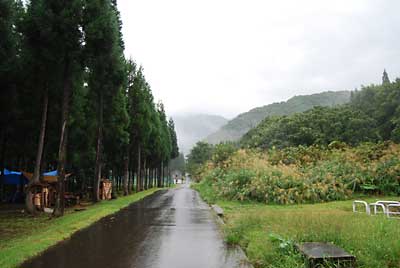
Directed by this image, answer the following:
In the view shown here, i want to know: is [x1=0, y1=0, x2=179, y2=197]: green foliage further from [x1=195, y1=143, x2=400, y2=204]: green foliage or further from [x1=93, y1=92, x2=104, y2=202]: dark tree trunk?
[x1=195, y1=143, x2=400, y2=204]: green foliage

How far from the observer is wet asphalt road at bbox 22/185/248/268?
23.4ft

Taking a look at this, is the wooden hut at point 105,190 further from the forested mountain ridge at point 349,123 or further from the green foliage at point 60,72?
the forested mountain ridge at point 349,123

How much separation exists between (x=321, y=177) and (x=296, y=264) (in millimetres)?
15180

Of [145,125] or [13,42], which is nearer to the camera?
[13,42]

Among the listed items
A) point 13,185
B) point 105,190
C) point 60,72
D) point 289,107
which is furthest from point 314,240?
point 289,107

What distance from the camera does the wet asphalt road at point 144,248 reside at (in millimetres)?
7128

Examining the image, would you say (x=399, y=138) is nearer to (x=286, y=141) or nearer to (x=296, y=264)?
(x=286, y=141)

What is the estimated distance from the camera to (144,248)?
8.58 m

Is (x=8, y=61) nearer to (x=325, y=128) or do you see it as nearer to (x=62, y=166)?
(x=62, y=166)

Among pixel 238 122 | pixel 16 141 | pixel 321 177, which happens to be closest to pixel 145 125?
pixel 16 141

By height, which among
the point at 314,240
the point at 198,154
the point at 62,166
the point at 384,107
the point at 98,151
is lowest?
the point at 314,240

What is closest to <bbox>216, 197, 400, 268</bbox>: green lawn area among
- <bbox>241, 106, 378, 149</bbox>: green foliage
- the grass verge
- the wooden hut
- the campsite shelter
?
the grass verge

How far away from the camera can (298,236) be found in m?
7.31

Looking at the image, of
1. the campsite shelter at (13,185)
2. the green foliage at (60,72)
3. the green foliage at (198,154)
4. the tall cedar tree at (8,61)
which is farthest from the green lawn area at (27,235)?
the green foliage at (198,154)
